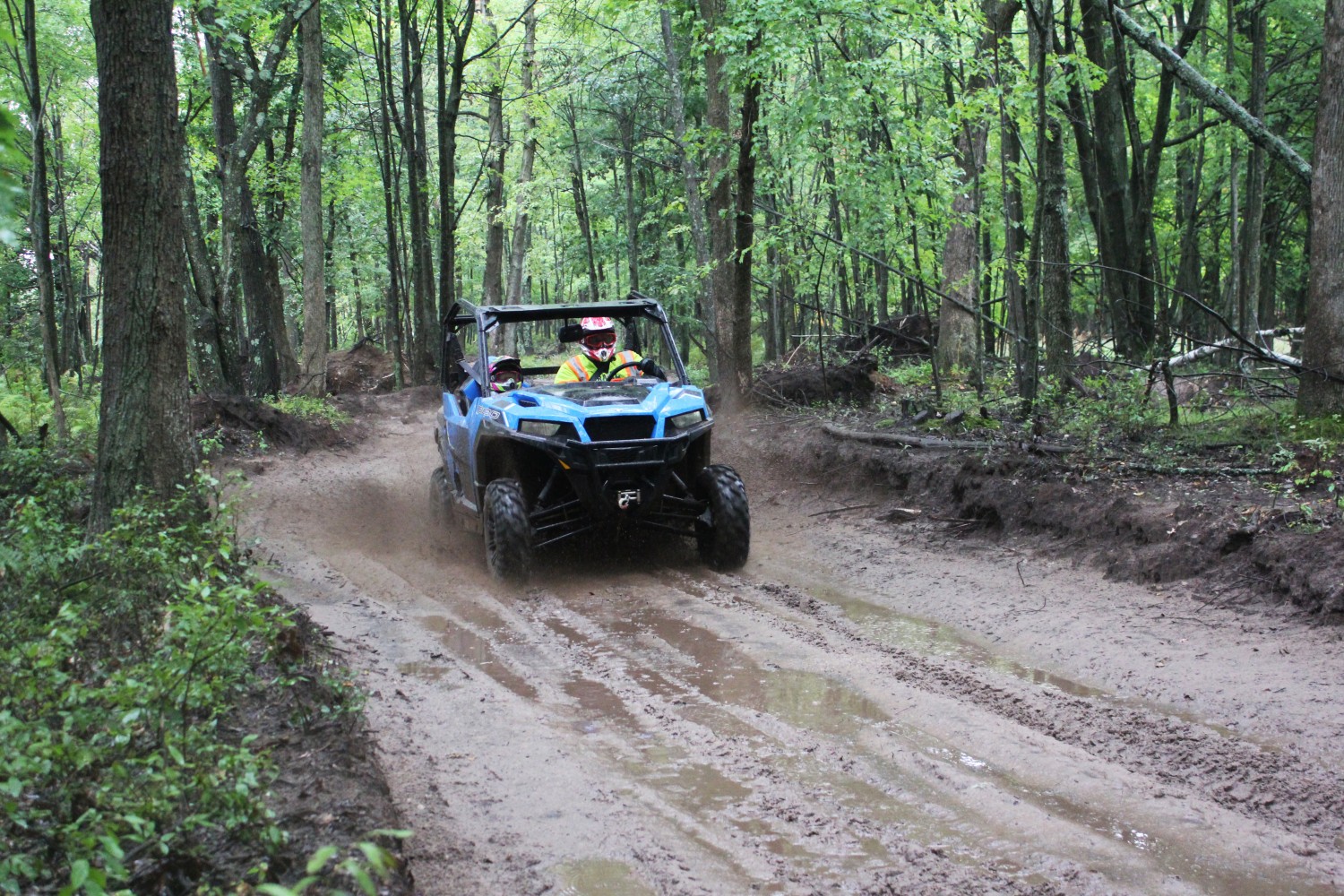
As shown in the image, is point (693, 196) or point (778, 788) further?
point (693, 196)

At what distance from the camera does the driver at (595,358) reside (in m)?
9.34

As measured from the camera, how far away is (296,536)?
384 inches

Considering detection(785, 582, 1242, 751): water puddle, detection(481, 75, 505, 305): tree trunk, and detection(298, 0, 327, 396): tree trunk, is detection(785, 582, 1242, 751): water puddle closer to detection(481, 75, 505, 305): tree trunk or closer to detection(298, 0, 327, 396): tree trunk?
detection(298, 0, 327, 396): tree trunk

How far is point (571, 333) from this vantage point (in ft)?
29.9

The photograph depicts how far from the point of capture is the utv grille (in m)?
7.86

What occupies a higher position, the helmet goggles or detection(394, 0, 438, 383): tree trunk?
detection(394, 0, 438, 383): tree trunk

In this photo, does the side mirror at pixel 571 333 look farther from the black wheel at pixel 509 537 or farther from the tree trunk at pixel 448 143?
the tree trunk at pixel 448 143

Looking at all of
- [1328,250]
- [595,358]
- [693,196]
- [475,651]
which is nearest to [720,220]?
[693,196]

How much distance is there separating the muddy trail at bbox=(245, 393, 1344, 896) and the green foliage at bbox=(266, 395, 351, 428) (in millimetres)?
6898

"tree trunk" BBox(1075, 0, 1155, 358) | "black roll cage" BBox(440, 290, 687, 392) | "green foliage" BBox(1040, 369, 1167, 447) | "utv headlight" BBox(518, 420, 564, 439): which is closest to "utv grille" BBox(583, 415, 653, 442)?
"utv headlight" BBox(518, 420, 564, 439)

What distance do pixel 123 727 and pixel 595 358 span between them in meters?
6.45

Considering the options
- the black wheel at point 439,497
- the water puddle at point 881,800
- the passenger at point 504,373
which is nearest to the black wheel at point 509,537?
the passenger at point 504,373

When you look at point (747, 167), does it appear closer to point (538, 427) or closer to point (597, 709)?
point (538, 427)

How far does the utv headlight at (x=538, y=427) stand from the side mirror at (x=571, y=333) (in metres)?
1.15
